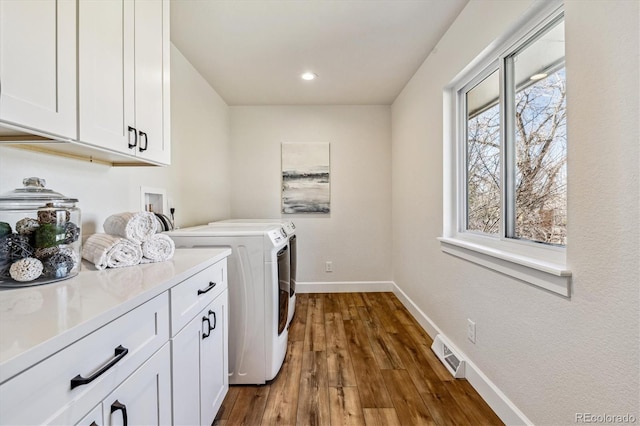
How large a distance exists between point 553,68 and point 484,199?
0.84m

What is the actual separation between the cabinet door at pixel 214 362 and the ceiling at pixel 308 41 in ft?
5.90

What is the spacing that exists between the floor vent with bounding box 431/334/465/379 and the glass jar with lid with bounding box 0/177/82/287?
2071 mm

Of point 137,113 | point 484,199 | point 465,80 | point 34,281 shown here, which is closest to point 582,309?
point 484,199

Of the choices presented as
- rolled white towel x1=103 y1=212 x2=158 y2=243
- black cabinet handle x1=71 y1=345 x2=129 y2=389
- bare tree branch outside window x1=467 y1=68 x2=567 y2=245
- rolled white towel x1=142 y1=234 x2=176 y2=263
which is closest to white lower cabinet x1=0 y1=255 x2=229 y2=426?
black cabinet handle x1=71 y1=345 x2=129 y2=389

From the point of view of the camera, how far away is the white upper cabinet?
39.4 inches

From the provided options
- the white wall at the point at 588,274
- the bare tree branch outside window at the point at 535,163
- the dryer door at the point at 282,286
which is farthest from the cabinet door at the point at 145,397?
the bare tree branch outside window at the point at 535,163

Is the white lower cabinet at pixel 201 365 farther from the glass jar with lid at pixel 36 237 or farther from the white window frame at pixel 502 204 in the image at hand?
the white window frame at pixel 502 204

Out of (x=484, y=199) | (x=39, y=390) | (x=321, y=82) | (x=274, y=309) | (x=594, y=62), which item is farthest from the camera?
(x=321, y=82)

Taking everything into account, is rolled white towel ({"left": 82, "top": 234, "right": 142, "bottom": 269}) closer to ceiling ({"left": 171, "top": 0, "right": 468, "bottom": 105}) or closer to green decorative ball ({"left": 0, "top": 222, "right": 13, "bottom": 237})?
green decorative ball ({"left": 0, "top": 222, "right": 13, "bottom": 237})

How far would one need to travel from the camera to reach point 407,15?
1.96 m

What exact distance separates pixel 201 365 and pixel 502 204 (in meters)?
1.74

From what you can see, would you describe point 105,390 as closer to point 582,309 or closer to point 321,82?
point 582,309

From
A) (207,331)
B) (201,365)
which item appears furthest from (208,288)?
(201,365)

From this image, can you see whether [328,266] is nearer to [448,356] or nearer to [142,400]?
[448,356]
